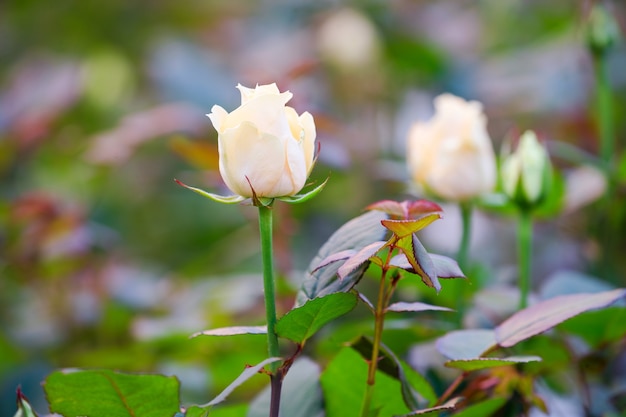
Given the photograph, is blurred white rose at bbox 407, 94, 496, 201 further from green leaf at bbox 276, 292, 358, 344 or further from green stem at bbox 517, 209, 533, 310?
green leaf at bbox 276, 292, 358, 344

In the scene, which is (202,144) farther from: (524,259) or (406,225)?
(406,225)

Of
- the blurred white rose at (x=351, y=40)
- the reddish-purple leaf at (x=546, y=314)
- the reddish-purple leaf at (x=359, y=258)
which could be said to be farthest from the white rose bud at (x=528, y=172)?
the blurred white rose at (x=351, y=40)

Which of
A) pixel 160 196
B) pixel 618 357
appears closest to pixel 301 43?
pixel 160 196

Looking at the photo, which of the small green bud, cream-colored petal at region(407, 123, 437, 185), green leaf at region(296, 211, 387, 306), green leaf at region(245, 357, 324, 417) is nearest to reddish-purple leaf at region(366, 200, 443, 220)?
green leaf at region(296, 211, 387, 306)

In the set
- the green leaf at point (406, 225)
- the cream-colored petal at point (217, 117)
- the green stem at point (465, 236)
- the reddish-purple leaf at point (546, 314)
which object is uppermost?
the cream-colored petal at point (217, 117)

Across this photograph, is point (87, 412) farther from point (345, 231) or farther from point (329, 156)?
point (329, 156)

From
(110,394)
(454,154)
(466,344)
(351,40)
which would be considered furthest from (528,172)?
(351,40)

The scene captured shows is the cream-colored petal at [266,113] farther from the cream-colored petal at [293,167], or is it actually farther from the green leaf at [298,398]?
the green leaf at [298,398]
